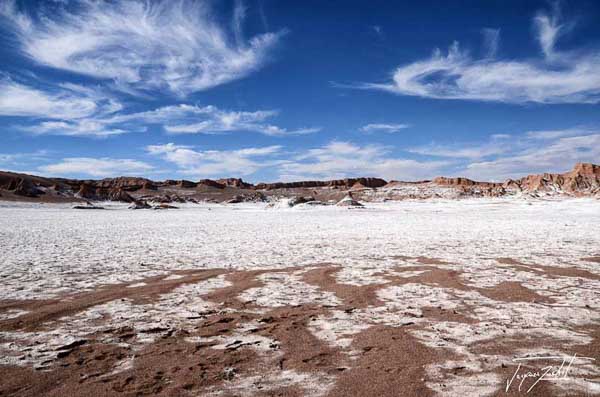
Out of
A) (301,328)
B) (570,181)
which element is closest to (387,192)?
(570,181)

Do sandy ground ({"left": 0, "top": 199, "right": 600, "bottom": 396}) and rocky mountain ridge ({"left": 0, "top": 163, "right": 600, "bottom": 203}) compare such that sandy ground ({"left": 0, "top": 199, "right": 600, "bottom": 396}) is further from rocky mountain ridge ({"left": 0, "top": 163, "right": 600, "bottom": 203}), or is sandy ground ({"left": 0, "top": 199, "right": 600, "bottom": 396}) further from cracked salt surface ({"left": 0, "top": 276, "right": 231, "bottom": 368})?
rocky mountain ridge ({"left": 0, "top": 163, "right": 600, "bottom": 203})

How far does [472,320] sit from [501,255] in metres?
6.97

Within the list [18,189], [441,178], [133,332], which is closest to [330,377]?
[133,332]

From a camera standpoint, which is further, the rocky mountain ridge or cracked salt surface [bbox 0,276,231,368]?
the rocky mountain ridge

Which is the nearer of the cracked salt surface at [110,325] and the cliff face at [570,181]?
the cracked salt surface at [110,325]

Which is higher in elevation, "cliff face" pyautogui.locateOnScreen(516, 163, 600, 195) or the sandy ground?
"cliff face" pyautogui.locateOnScreen(516, 163, 600, 195)

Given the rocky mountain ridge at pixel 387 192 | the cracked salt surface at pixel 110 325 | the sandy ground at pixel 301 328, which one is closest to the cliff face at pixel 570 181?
the rocky mountain ridge at pixel 387 192

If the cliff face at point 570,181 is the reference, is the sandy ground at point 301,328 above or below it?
below

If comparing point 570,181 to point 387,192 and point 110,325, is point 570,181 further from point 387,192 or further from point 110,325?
point 110,325

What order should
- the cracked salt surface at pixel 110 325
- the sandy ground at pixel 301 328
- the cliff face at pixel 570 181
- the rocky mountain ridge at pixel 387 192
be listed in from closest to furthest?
1. the sandy ground at pixel 301 328
2. the cracked salt surface at pixel 110 325
3. the rocky mountain ridge at pixel 387 192
4. the cliff face at pixel 570 181

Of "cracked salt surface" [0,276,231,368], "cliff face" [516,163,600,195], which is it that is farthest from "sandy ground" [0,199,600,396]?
"cliff face" [516,163,600,195]

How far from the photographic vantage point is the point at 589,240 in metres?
14.4

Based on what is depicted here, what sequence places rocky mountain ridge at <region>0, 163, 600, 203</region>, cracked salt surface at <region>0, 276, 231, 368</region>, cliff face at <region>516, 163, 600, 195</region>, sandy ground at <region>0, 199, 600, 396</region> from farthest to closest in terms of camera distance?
1. cliff face at <region>516, 163, 600, 195</region>
2. rocky mountain ridge at <region>0, 163, 600, 203</region>
3. cracked salt surface at <region>0, 276, 231, 368</region>
4. sandy ground at <region>0, 199, 600, 396</region>

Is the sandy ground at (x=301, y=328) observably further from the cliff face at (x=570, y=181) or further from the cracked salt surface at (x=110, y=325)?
the cliff face at (x=570, y=181)
